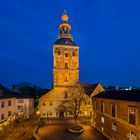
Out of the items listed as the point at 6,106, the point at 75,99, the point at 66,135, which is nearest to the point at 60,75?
the point at 75,99

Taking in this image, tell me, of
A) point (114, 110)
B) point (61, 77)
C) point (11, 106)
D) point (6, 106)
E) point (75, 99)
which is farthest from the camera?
point (61, 77)

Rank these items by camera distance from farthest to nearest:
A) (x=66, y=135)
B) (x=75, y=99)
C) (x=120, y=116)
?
1. (x=75, y=99)
2. (x=66, y=135)
3. (x=120, y=116)

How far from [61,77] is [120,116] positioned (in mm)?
30028

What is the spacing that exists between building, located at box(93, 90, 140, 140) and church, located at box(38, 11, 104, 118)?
699 inches

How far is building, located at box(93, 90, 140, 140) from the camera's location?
23469 millimetres

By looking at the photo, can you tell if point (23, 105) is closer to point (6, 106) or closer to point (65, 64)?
point (6, 106)

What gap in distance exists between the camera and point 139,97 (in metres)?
23.7

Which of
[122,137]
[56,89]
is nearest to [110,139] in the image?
[122,137]

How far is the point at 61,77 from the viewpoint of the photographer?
181 ft

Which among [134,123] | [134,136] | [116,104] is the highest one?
[116,104]

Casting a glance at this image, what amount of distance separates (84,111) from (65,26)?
1141 inches

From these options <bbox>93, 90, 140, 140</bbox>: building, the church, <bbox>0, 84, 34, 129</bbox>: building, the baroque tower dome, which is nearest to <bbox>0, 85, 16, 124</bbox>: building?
<bbox>0, 84, 34, 129</bbox>: building

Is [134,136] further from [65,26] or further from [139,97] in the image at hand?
[65,26]

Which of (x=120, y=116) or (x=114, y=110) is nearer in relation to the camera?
(x=120, y=116)
